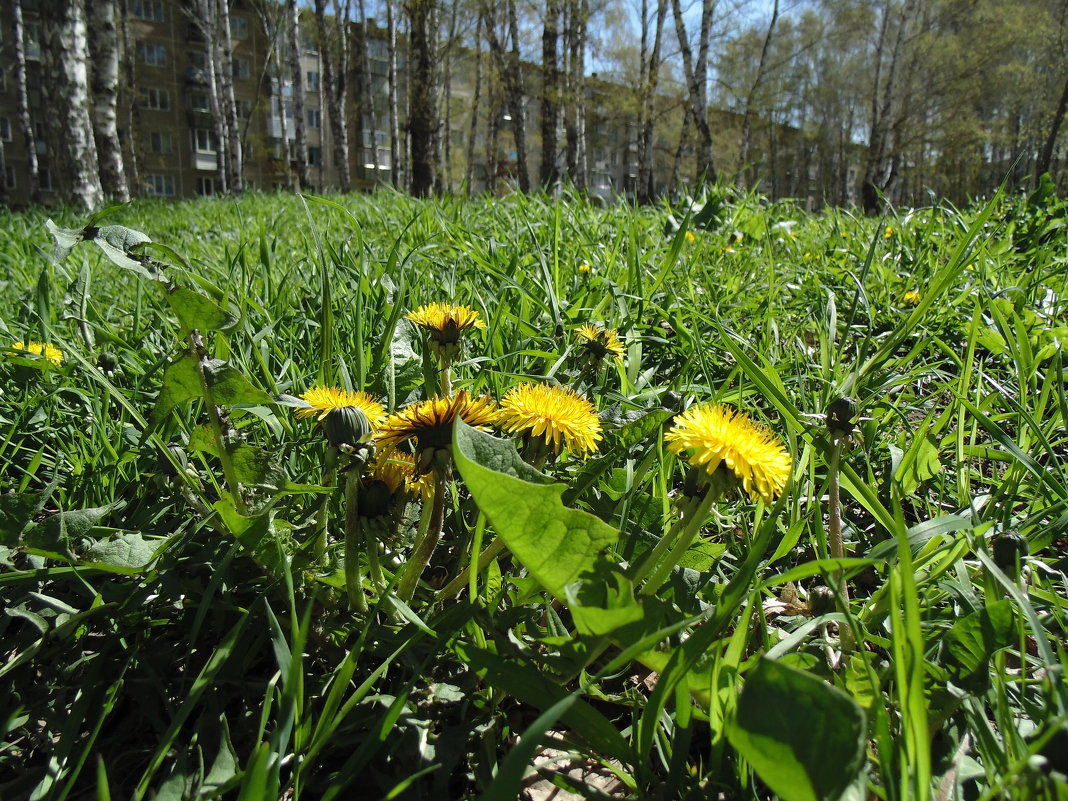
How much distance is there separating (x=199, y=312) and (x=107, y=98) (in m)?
9.83

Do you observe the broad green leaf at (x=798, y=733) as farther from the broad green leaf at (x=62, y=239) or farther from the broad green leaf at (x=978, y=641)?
the broad green leaf at (x=62, y=239)

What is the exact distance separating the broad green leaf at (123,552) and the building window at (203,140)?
132 feet

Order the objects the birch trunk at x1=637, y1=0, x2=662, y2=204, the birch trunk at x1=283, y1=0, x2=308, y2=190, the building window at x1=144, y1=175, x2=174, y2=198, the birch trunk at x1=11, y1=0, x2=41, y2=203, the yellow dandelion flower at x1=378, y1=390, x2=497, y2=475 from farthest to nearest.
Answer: the building window at x1=144, y1=175, x2=174, y2=198, the birch trunk at x1=637, y1=0, x2=662, y2=204, the birch trunk at x1=283, y1=0, x2=308, y2=190, the birch trunk at x1=11, y1=0, x2=41, y2=203, the yellow dandelion flower at x1=378, y1=390, x2=497, y2=475

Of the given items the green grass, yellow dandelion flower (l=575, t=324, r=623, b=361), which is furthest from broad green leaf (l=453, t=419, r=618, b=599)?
yellow dandelion flower (l=575, t=324, r=623, b=361)

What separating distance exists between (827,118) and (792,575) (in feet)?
145

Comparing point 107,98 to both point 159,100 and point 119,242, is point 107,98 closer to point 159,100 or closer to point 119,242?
point 119,242

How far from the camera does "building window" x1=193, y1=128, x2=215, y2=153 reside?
34.5m

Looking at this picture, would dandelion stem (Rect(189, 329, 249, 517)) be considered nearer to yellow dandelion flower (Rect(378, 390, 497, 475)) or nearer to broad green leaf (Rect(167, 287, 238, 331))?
broad green leaf (Rect(167, 287, 238, 331))

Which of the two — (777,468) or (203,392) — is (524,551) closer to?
(777,468)

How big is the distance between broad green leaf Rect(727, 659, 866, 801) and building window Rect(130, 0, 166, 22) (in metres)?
41.1

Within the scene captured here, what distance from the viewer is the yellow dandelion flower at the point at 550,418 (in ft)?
2.43

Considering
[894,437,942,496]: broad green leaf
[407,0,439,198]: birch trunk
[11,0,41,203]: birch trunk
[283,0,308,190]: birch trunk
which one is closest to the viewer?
[894,437,942,496]: broad green leaf

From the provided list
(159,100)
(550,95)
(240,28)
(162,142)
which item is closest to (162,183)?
(162,142)

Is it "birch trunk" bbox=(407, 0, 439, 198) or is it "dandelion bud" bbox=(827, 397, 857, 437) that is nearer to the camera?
"dandelion bud" bbox=(827, 397, 857, 437)
